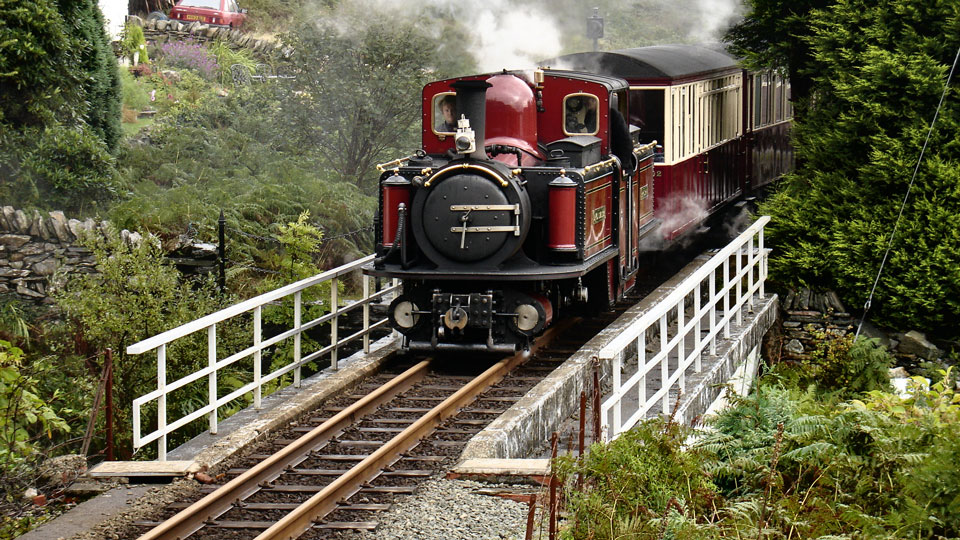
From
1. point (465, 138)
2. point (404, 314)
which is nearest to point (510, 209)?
point (465, 138)

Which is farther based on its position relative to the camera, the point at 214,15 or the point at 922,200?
the point at 214,15

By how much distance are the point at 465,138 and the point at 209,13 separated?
19034 mm

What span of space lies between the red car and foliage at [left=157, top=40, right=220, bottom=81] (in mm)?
1233

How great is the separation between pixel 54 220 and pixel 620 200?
326 inches

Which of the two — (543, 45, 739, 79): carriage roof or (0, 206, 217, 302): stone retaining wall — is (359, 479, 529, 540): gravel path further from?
(0, 206, 217, 302): stone retaining wall

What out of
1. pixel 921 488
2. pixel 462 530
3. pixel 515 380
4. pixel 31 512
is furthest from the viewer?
pixel 515 380

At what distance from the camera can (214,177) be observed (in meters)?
20.9

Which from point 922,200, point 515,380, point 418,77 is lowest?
point 515,380

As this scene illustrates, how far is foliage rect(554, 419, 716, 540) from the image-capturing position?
21.1 ft

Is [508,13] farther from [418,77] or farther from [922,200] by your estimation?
[922,200]

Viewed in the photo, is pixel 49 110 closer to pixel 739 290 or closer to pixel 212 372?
pixel 212 372

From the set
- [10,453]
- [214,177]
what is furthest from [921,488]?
[214,177]

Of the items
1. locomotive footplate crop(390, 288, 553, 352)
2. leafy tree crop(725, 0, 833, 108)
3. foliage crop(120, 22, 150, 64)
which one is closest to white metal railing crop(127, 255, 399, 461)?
locomotive footplate crop(390, 288, 553, 352)

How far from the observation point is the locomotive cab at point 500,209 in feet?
35.2
